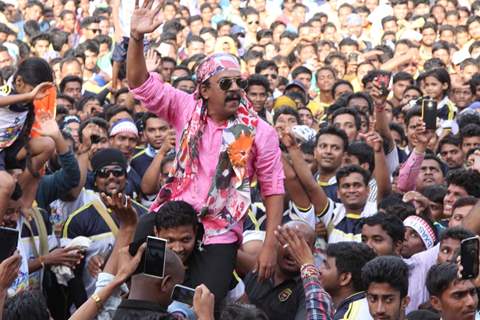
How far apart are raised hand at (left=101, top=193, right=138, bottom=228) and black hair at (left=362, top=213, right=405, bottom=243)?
5.75ft

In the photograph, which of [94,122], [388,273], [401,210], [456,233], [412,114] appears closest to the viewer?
[388,273]

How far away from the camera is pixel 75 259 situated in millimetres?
7980

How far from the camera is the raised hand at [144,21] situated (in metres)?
6.57

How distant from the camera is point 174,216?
629 centimetres

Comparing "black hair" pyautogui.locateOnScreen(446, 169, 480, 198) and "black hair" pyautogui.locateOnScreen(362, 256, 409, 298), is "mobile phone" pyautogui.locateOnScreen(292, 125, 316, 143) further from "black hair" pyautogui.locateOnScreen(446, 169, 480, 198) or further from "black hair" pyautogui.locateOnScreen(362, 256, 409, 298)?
"black hair" pyautogui.locateOnScreen(362, 256, 409, 298)

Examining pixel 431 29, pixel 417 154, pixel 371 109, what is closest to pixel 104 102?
pixel 371 109

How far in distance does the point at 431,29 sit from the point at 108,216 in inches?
427

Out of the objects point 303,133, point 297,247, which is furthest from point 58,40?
point 297,247

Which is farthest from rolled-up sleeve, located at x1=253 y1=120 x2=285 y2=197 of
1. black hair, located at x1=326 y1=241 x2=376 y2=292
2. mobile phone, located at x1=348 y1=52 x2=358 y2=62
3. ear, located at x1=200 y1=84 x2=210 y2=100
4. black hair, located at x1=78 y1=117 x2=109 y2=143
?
mobile phone, located at x1=348 y1=52 x2=358 y2=62

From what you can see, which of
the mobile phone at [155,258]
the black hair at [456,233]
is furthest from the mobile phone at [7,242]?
the black hair at [456,233]

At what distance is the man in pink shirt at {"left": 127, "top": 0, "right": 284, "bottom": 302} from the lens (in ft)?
21.5

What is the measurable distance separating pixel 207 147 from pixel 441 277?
4.57 feet

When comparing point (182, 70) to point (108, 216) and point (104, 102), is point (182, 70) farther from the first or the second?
point (108, 216)

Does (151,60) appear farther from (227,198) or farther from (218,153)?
(227,198)
